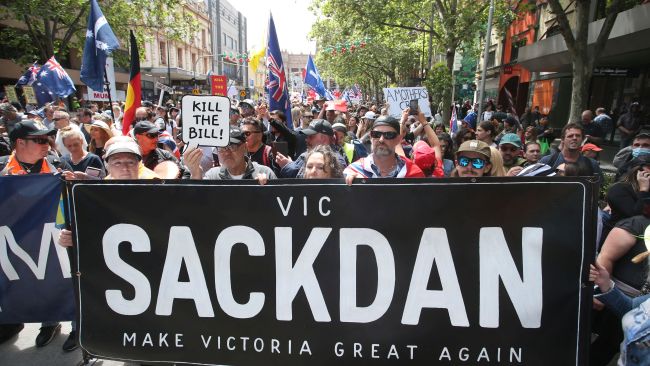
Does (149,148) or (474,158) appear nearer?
(474,158)

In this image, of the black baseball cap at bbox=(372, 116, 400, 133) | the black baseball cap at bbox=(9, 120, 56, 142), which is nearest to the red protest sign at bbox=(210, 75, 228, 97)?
the black baseball cap at bbox=(9, 120, 56, 142)

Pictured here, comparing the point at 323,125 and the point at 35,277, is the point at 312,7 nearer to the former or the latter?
the point at 323,125

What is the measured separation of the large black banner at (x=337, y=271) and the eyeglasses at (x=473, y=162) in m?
1.22

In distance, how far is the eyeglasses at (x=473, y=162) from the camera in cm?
312

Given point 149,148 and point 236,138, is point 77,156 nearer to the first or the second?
point 149,148

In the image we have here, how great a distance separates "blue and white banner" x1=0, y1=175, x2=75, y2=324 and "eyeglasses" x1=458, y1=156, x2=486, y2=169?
2.89m

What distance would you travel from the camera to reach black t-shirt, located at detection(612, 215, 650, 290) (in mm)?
2279

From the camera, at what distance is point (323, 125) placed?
181 inches

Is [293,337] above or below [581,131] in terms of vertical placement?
below

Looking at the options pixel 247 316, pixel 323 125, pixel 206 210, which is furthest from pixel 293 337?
pixel 323 125

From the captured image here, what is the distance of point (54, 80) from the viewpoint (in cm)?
920

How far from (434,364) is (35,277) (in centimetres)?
274

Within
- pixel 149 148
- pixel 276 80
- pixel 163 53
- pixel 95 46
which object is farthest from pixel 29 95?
pixel 163 53

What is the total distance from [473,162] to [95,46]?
5.63 meters
